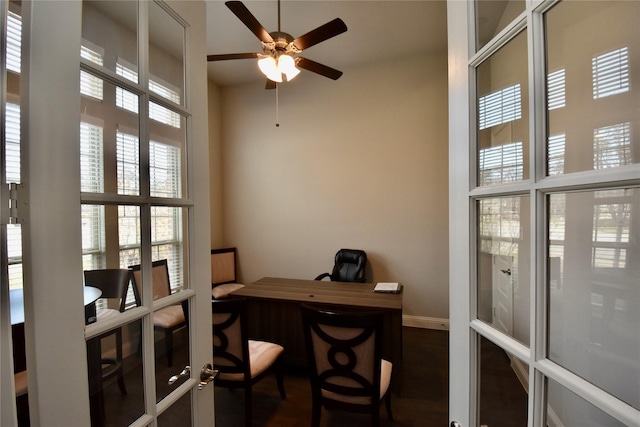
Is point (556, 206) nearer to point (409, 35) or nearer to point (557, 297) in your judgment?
point (557, 297)

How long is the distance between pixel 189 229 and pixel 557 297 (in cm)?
112

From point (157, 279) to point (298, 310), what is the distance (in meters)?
1.87

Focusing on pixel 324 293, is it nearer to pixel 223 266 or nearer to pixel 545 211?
pixel 223 266

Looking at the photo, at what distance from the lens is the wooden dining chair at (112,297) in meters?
0.68

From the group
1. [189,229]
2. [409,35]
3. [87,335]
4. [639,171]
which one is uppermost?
[409,35]

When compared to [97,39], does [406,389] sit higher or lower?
lower

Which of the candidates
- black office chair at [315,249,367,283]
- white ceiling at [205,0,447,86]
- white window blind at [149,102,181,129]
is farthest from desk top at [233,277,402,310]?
white ceiling at [205,0,447,86]

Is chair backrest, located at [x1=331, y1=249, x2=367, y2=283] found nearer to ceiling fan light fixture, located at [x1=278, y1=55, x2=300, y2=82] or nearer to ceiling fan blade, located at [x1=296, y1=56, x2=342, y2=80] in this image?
ceiling fan blade, located at [x1=296, y1=56, x2=342, y2=80]

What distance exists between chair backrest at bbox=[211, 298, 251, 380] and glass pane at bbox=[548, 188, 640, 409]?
1614 mm

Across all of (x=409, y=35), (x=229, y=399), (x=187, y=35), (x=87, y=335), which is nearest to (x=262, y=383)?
(x=229, y=399)

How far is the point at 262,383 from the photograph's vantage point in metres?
2.48

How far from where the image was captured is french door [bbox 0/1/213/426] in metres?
0.53

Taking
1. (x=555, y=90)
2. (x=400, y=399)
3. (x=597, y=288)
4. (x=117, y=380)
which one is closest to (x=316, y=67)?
(x=555, y=90)

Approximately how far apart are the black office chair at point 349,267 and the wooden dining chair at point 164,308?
2.72m
